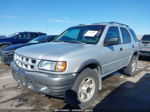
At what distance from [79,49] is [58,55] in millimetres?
546

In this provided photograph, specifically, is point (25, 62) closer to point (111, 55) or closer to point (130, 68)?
point (111, 55)

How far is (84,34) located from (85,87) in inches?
60.4

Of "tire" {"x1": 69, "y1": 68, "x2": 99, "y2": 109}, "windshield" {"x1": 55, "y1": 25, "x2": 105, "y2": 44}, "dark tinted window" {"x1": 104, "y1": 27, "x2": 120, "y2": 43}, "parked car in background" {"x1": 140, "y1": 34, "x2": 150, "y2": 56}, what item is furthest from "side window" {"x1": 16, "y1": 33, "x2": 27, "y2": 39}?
"tire" {"x1": 69, "y1": 68, "x2": 99, "y2": 109}

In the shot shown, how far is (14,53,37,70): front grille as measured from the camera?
9.17ft

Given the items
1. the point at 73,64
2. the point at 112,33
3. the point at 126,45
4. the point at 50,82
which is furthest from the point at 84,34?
the point at 50,82

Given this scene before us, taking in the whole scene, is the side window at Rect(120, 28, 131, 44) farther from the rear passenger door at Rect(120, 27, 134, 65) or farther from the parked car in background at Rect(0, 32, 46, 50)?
the parked car in background at Rect(0, 32, 46, 50)

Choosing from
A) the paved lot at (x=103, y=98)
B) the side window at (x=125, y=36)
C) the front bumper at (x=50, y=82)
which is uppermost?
the side window at (x=125, y=36)

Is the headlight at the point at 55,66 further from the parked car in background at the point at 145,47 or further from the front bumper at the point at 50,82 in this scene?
the parked car in background at the point at 145,47

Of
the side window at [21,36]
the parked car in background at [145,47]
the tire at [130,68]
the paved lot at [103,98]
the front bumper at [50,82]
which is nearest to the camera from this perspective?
the front bumper at [50,82]

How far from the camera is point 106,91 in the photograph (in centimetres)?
411

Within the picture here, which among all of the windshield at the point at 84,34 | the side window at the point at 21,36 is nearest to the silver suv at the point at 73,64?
the windshield at the point at 84,34

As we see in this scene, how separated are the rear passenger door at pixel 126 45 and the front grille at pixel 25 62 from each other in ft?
9.42

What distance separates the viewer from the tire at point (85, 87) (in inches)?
112

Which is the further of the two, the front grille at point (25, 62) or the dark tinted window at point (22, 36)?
the dark tinted window at point (22, 36)
